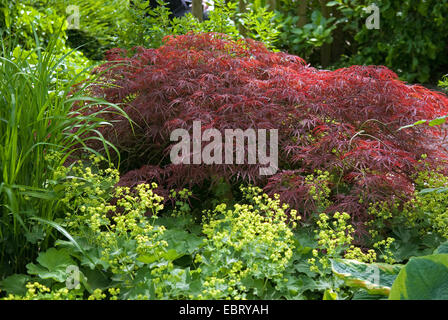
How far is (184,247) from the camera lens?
1991 mm

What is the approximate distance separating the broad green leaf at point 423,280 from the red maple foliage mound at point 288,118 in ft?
1.81

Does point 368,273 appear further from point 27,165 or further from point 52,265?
point 27,165

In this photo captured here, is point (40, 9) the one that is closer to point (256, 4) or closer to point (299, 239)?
point (256, 4)

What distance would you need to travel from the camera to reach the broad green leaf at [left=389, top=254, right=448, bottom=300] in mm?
A: 1586

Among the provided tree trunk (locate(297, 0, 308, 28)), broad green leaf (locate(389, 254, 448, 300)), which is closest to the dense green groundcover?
broad green leaf (locate(389, 254, 448, 300))

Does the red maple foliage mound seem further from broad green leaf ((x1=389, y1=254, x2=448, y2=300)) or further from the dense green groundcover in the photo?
broad green leaf ((x1=389, y1=254, x2=448, y2=300))

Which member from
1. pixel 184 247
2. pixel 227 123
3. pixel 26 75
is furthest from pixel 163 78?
pixel 184 247

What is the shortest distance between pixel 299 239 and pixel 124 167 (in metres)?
1.12

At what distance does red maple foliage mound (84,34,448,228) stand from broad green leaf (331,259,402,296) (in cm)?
38

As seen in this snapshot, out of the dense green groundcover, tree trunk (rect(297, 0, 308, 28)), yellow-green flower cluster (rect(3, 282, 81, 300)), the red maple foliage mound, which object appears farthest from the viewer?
tree trunk (rect(297, 0, 308, 28))

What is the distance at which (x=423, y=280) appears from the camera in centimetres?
159

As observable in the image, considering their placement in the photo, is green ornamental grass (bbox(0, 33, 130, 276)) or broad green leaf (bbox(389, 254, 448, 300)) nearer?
broad green leaf (bbox(389, 254, 448, 300))

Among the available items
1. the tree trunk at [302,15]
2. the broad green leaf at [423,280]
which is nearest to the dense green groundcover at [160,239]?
the broad green leaf at [423,280]

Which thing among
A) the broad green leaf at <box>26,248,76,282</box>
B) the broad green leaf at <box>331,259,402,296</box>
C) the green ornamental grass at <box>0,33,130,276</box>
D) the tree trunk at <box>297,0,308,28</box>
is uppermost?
the tree trunk at <box>297,0,308,28</box>
